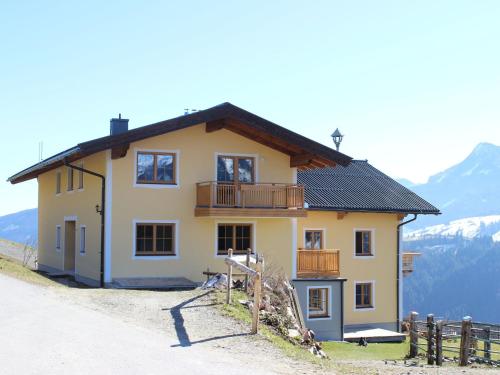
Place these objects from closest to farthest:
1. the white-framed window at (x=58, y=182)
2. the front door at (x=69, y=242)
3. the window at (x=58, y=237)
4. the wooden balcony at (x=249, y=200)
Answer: the wooden balcony at (x=249, y=200)
the front door at (x=69, y=242)
the window at (x=58, y=237)
the white-framed window at (x=58, y=182)

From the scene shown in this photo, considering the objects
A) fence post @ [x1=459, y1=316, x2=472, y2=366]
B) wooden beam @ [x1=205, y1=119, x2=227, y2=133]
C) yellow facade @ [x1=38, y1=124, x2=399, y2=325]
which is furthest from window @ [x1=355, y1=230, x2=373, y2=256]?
fence post @ [x1=459, y1=316, x2=472, y2=366]

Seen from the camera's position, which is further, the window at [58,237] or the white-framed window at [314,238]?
the window at [58,237]

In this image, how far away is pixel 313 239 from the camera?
33031mm

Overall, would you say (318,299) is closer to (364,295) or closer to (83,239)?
(364,295)

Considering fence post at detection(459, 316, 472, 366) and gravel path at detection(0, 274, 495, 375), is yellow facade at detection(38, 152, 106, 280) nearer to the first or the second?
gravel path at detection(0, 274, 495, 375)

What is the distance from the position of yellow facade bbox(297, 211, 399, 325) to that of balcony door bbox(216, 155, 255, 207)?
4.97 metres

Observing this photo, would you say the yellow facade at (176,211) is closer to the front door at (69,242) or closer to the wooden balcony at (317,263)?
the front door at (69,242)

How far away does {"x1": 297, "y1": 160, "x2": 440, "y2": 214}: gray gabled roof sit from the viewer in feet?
109

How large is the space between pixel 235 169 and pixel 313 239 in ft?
21.7

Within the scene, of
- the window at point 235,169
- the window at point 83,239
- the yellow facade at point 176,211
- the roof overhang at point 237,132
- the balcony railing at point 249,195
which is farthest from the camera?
the window at point 83,239

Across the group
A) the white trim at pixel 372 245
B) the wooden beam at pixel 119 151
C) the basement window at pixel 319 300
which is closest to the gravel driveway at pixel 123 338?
the wooden beam at pixel 119 151

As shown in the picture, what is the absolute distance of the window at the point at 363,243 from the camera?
3412 centimetres

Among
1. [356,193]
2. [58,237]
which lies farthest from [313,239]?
[58,237]

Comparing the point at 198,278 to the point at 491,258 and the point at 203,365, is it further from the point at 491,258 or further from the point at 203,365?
the point at 491,258
